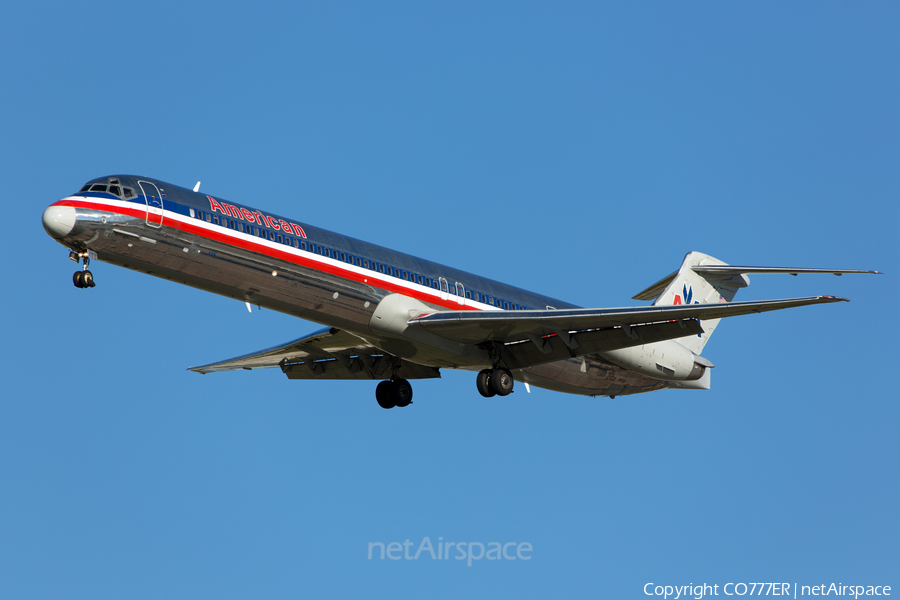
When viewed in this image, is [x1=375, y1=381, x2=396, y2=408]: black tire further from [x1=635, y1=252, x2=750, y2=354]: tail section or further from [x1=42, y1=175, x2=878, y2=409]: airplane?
[x1=635, y1=252, x2=750, y2=354]: tail section

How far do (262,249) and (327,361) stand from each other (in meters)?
7.83

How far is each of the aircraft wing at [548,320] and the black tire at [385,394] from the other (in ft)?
13.3

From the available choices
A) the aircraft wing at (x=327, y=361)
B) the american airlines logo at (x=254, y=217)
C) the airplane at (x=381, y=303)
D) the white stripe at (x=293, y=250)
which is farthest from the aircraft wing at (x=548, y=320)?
the american airlines logo at (x=254, y=217)

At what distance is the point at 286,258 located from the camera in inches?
859

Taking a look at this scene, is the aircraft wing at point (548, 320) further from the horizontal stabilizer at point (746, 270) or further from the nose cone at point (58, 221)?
the nose cone at point (58, 221)

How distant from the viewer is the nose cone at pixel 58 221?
1922cm

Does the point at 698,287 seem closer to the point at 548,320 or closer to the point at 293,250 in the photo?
the point at 548,320

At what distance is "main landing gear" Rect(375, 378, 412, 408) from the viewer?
1100 inches

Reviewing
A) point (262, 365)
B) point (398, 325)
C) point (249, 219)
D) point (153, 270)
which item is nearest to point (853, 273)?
point (398, 325)

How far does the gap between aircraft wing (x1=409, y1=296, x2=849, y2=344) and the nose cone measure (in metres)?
8.20

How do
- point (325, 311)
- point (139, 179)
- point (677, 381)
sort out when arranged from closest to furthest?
point (139, 179) < point (325, 311) < point (677, 381)

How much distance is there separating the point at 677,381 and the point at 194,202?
15.7m

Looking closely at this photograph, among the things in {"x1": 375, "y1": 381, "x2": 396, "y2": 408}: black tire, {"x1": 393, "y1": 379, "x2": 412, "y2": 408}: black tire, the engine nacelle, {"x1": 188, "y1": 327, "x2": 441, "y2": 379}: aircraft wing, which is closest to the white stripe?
{"x1": 188, "y1": 327, "x2": 441, "y2": 379}: aircraft wing

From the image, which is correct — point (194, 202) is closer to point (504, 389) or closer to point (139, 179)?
point (139, 179)
